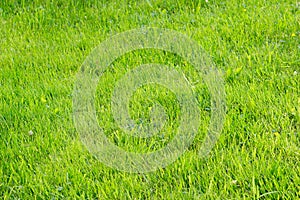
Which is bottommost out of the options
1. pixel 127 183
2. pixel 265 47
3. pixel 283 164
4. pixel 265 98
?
pixel 127 183

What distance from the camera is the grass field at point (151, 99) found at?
2572mm

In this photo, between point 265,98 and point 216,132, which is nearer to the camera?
point 216,132

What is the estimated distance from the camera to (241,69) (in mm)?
3572

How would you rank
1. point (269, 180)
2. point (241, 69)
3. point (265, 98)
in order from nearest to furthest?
point (269, 180) < point (265, 98) < point (241, 69)

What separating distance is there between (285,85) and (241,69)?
0.40 metres

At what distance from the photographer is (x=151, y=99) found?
10.9 ft

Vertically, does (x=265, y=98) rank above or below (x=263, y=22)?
below

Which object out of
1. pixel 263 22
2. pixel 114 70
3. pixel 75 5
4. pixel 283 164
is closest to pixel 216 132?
pixel 283 164

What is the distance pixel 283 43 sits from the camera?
3.92 m

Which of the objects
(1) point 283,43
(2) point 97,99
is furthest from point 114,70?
(1) point 283,43

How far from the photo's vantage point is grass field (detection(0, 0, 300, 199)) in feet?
8.44

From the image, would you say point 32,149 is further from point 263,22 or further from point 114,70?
point 263,22

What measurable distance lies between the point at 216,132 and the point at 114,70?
1240 millimetres

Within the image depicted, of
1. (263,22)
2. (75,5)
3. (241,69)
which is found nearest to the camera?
(241,69)
